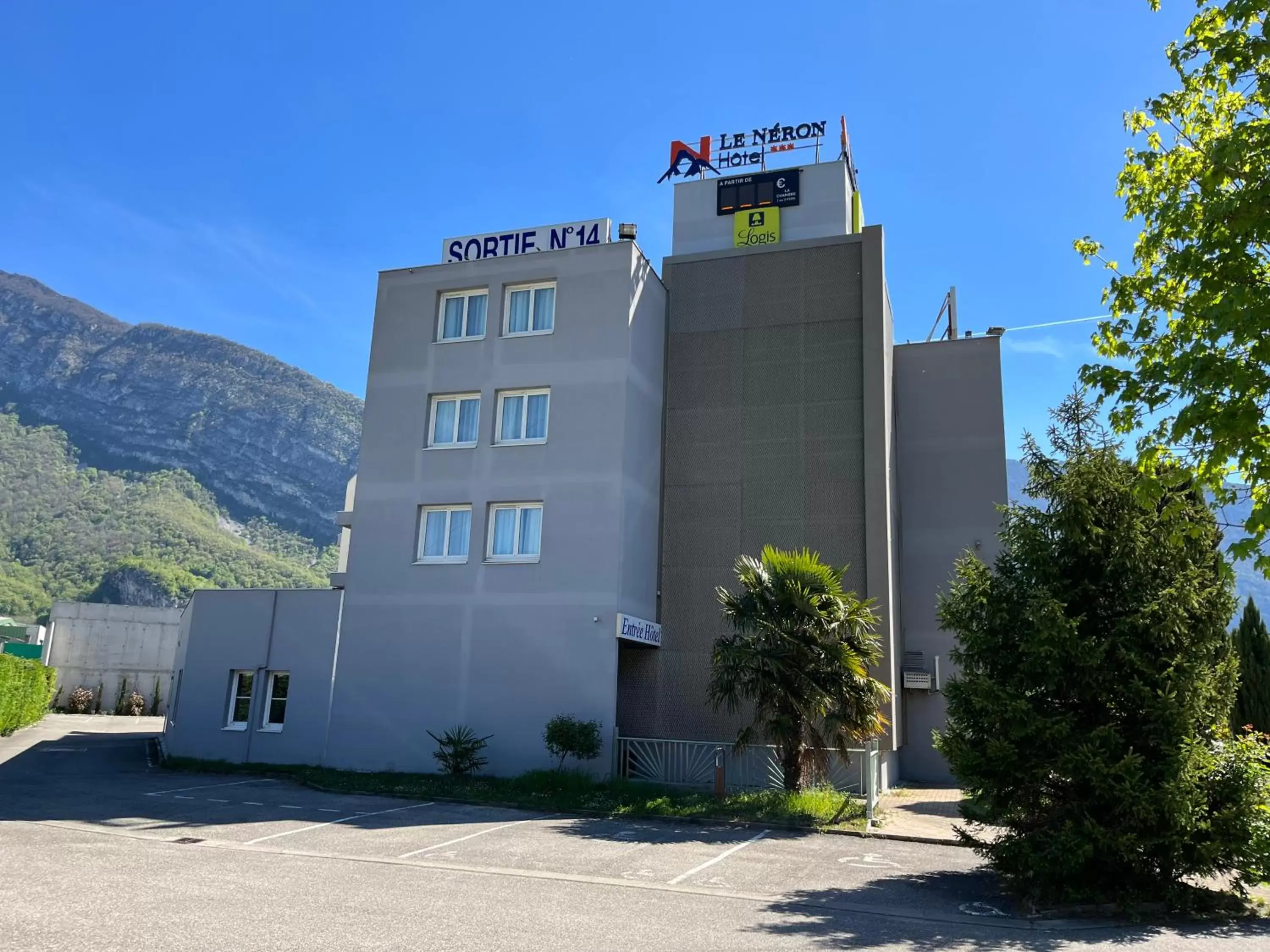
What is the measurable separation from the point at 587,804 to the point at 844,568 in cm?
667

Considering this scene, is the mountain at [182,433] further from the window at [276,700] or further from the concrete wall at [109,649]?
the window at [276,700]

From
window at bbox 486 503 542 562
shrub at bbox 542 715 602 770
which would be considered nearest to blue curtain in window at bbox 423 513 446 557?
window at bbox 486 503 542 562

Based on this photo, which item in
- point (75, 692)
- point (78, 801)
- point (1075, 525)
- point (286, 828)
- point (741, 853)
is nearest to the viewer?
point (1075, 525)

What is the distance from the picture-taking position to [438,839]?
14703mm

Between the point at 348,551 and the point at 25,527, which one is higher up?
the point at 25,527

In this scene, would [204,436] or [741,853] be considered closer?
[741,853]

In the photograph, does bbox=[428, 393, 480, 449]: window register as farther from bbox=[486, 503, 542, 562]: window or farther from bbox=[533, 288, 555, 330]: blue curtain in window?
bbox=[533, 288, 555, 330]: blue curtain in window

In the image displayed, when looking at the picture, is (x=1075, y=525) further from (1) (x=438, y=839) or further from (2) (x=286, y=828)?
(2) (x=286, y=828)

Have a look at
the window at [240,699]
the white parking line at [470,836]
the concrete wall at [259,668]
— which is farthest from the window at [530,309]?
the white parking line at [470,836]

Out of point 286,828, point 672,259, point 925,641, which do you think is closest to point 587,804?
point 286,828

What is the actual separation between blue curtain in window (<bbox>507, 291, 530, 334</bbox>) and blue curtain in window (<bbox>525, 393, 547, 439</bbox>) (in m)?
1.92

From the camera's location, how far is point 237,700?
87.6 ft

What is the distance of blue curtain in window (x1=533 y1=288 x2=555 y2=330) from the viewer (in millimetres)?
25156

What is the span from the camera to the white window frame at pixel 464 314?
1005 inches
